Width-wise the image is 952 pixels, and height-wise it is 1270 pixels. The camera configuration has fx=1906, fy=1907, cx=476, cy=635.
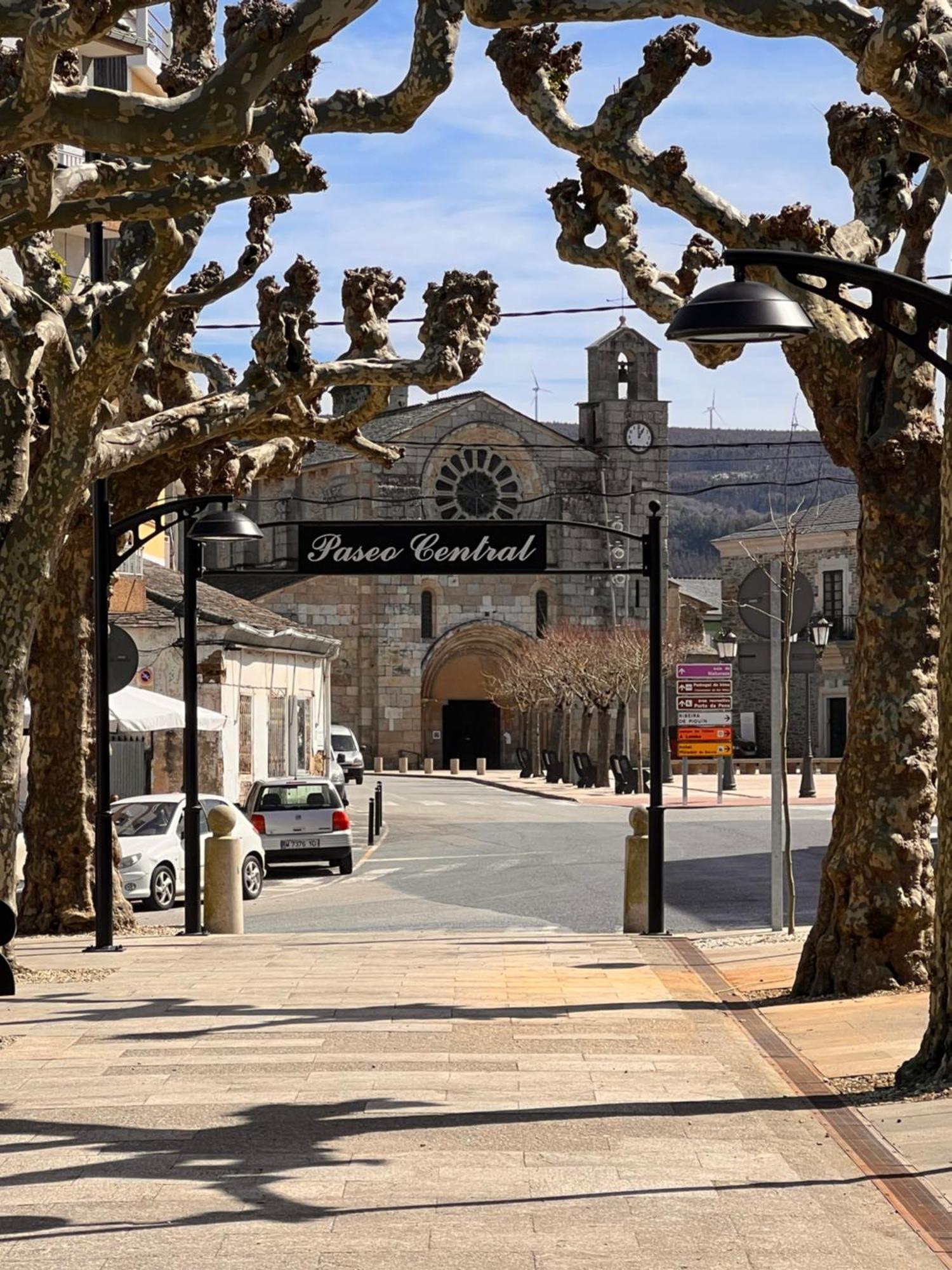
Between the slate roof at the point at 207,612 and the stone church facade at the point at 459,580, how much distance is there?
83.4ft

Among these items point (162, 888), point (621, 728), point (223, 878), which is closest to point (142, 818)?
point (162, 888)

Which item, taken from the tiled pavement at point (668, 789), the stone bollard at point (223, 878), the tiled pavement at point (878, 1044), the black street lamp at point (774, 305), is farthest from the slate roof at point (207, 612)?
the black street lamp at point (774, 305)

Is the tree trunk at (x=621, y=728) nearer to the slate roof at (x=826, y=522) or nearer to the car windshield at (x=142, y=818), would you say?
the slate roof at (x=826, y=522)

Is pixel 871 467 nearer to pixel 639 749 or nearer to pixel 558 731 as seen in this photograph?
pixel 639 749

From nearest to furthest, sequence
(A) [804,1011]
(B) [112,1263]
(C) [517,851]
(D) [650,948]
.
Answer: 1. (B) [112,1263]
2. (A) [804,1011]
3. (D) [650,948]
4. (C) [517,851]

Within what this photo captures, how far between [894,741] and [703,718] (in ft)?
84.9

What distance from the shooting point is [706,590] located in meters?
113

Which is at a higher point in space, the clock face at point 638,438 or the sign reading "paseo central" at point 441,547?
the clock face at point 638,438

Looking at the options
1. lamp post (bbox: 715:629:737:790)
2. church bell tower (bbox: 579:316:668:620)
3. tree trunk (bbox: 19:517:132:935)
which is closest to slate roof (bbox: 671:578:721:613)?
church bell tower (bbox: 579:316:668:620)

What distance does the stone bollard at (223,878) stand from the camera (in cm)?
1777

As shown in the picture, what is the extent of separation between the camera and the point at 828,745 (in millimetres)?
72375

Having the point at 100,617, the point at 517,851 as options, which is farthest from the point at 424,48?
the point at 517,851

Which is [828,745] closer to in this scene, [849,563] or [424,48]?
[849,563]

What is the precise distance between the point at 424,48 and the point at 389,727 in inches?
2486
